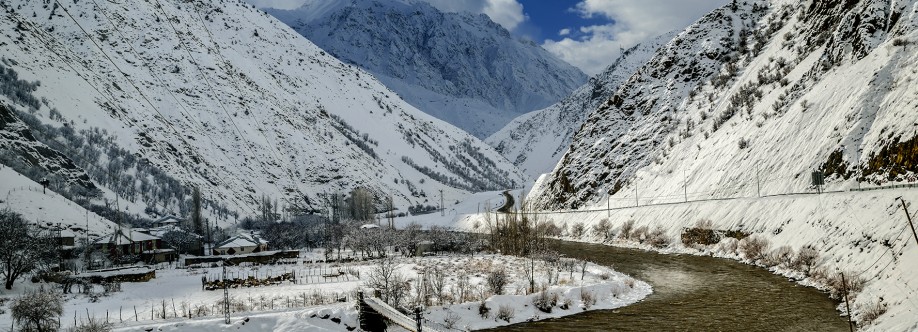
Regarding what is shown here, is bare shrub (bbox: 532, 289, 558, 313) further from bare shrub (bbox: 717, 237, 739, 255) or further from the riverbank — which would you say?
bare shrub (bbox: 717, 237, 739, 255)

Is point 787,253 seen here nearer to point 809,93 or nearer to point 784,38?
point 809,93

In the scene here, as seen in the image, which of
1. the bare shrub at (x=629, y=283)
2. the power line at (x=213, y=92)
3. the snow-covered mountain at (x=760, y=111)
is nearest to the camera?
the bare shrub at (x=629, y=283)

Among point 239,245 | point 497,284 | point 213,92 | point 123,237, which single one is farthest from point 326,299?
point 213,92

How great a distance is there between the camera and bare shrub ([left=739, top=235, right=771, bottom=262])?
38.3 m

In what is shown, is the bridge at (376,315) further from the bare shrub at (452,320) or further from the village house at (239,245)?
the village house at (239,245)

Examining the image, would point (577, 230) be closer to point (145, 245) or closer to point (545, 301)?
point (545, 301)

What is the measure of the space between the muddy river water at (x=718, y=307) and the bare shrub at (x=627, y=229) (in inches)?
763

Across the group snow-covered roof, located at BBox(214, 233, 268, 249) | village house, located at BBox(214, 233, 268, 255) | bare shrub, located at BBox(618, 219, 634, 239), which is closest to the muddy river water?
bare shrub, located at BBox(618, 219, 634, 239)

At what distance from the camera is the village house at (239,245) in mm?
85375

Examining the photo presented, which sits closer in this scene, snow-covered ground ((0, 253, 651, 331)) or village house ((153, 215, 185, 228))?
snow-covered ground ((0, 253, 651, 331))

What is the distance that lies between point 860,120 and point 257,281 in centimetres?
5179

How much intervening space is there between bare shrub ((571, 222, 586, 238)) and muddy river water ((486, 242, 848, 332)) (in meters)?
30.9

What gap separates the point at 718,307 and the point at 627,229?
31.5 metres

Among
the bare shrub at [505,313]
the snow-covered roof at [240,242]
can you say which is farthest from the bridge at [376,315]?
the snow-covered roof at [240,242]
